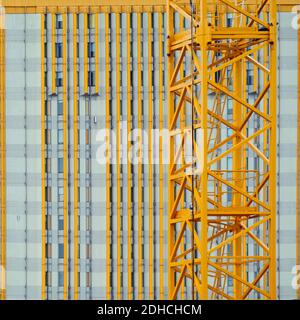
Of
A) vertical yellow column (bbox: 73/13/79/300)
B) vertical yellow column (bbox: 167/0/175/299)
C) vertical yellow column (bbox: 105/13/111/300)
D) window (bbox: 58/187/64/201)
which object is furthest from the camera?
window (bbox: 58/187/64/201)

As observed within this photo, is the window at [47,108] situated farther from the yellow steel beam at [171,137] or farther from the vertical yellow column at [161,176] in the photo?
the yellow steel beam at [171,137]

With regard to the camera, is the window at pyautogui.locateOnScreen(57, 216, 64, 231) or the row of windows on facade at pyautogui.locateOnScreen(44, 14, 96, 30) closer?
the row of windows on facade at pyautogui.locateOnScreen(44, 14, 96, 30)

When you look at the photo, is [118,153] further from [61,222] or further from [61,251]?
[61,251]

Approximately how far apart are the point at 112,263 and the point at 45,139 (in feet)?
8.85

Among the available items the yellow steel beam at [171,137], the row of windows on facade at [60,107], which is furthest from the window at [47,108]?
the yellow steel beam at [171,137]

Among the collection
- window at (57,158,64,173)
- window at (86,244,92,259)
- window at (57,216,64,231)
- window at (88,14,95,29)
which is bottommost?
window at (86,244,92,259)

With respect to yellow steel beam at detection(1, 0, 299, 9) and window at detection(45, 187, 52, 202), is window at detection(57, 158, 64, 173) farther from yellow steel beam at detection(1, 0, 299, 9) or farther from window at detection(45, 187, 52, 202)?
yellow steel beam at detection(1, 0, 299, 9)

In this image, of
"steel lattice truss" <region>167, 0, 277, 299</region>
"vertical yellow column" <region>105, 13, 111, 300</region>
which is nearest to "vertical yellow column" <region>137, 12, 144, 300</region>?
"vertical yellow column" <region>105, 13, 111, 300</region>

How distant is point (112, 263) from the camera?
18.7 m

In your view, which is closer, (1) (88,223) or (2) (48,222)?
(1) (88,223)

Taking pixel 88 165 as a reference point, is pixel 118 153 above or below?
above

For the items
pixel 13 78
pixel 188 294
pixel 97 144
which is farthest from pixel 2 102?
pixel 188 294

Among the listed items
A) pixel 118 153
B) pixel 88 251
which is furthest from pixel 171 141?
pixel 88 251
